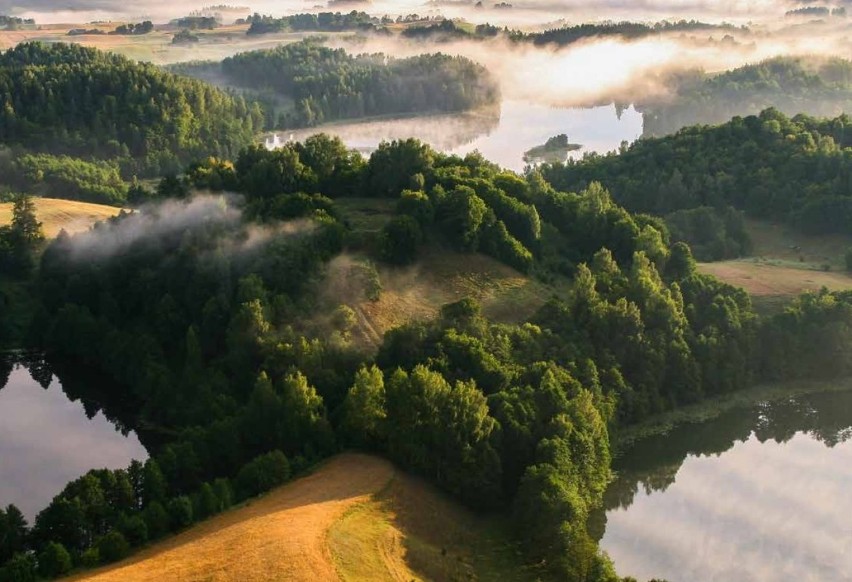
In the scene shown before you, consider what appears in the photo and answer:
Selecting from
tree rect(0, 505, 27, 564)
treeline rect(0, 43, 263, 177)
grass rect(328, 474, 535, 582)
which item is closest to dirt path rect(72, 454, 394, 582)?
grass rect(328, 474, 535, 582)

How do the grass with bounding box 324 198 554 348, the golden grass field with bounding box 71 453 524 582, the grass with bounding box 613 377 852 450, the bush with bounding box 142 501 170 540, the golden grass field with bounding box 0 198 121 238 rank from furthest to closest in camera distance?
1. the golden grass field with bounding box 0 198 121 238
2. the grass with bounding box 324 198 554 348
3. the grass with bounding box 613 377 852 450
4. the bush with bounding box 142 501 170 540
5. the golden grass field with bounding box 71 453 524 582

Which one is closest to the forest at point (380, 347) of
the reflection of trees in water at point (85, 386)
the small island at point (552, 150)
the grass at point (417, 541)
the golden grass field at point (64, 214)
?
the reflection of trees in water at point (85, 386)

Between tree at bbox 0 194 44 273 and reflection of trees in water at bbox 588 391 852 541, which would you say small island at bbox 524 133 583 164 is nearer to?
tree at bbox 0 194 44 273

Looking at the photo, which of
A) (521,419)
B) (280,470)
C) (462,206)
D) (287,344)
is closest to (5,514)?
(280,470)

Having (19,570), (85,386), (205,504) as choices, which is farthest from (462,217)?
(19,570)

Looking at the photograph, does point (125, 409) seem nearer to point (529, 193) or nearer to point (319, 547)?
point (319, 547)

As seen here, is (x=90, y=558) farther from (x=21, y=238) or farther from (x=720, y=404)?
(x=21, y=238)
